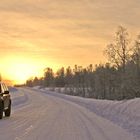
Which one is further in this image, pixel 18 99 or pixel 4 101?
pixel 18 99

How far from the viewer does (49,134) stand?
52.1 ft

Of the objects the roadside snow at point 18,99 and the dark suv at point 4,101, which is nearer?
the dark suv at point 4,101

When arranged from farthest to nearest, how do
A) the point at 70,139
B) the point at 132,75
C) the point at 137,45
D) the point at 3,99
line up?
the point at 137,45, the point at 132,75, the point at 3,99, the point at 70,139

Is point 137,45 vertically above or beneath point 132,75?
above

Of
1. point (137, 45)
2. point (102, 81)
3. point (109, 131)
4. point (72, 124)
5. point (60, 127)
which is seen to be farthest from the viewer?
point (102, 81)

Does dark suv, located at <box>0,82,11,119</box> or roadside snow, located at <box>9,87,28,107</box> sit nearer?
dark suv, located at <box>0,82,11,119</box>

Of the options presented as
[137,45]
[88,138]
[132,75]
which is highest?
[137,45]

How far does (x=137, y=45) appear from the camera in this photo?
337 ft

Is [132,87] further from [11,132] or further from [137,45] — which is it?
[11,132]

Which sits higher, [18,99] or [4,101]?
[18,99]

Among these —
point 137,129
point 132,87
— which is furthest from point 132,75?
point 137,129

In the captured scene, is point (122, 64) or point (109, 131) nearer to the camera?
point (109, 131)

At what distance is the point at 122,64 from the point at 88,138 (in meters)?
89.1

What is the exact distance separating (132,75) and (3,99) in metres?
73.9
